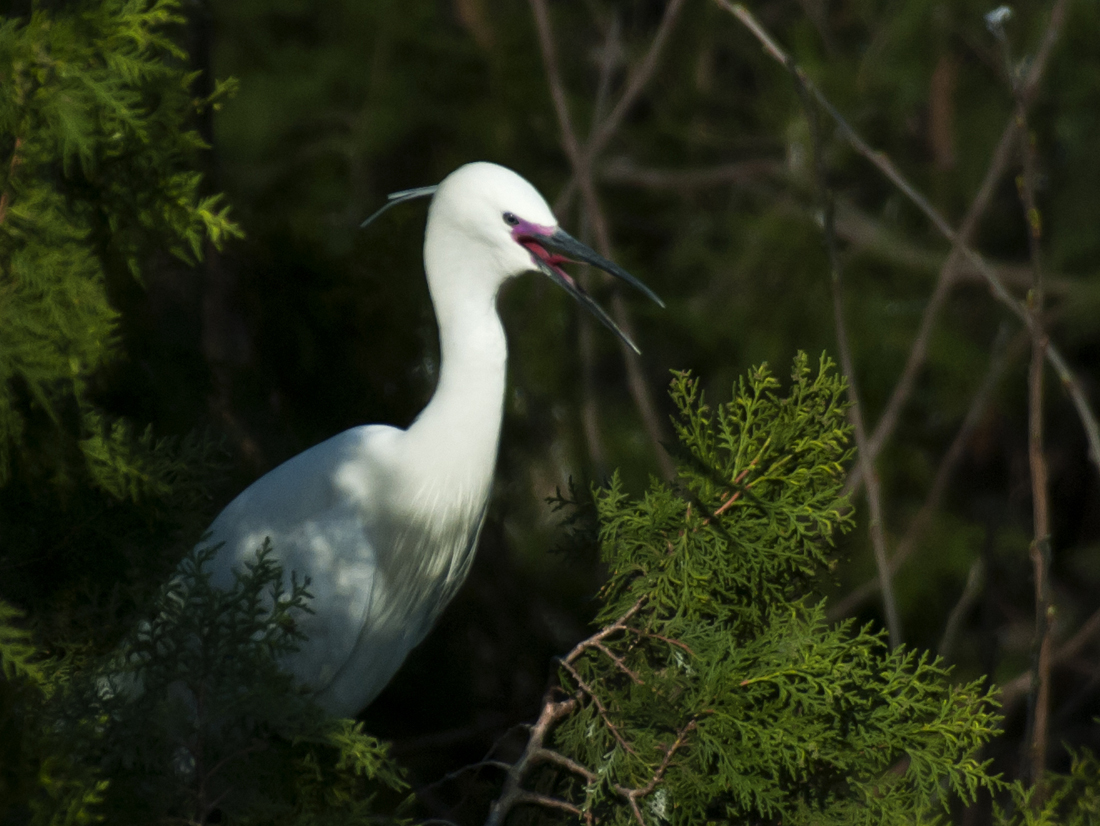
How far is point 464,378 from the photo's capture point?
1521 millimetres

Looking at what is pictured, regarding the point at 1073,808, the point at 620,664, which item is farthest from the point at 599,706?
the point at 1073,808

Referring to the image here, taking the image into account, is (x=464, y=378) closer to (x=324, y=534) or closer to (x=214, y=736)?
(x=324, y=534)

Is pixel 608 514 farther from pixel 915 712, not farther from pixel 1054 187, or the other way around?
pixel 1054 187

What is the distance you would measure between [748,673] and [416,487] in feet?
2.32

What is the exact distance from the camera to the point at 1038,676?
1.21 meters

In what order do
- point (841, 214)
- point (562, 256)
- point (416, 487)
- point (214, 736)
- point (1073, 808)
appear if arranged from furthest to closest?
point (841, 214)
point (416, 487)
point (562, 256)
point (1073, 808)
point (214, 736)

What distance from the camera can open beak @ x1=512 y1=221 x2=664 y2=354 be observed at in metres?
1.40

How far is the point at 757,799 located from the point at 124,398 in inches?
40.3

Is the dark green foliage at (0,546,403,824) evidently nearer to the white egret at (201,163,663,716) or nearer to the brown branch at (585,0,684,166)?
the white egret at (201,163,663,716)

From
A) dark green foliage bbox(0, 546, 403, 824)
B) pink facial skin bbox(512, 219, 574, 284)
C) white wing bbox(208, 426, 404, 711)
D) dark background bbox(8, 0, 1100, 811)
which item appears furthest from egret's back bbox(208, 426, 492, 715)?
dark green foliage bbox(0, 546, 403, 824)

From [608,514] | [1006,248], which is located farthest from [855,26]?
[608,514]

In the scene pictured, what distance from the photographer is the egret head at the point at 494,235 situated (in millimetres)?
1469

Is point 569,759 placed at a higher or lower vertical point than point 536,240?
lower

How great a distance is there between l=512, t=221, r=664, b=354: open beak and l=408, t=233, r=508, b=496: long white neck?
0.26ft
